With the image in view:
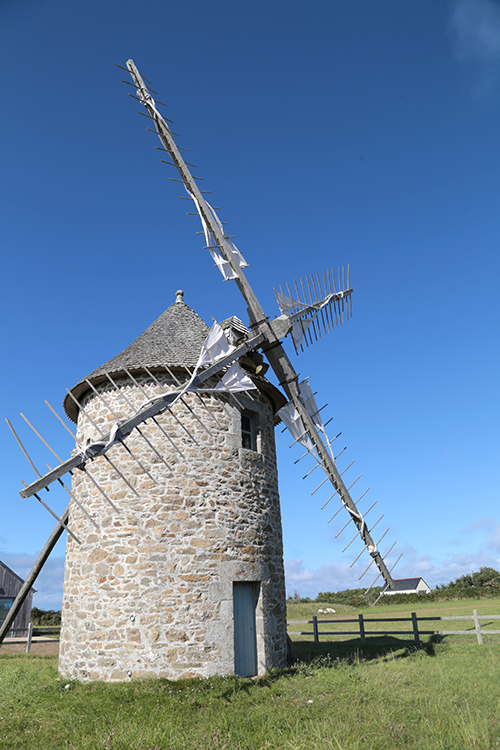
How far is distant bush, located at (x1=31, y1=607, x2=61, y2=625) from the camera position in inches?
1192

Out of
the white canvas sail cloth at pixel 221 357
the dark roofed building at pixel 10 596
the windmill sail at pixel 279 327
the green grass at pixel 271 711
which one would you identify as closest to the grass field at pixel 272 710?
the green grass at pixel 271 711

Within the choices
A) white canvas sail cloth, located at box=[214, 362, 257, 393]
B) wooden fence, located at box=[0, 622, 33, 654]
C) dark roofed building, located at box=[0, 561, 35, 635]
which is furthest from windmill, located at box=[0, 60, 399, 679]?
dark roofed building, located at box=[0, 561, 35, 635]

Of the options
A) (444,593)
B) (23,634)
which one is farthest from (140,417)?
(444,593)

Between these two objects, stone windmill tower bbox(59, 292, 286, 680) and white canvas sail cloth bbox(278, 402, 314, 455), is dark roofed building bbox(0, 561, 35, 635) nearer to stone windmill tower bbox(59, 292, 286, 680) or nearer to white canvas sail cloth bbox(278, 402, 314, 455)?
stone windmill tower bbox(59, 292, 286, 680)

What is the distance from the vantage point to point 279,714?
6840 mm

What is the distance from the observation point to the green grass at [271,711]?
5.73 metres

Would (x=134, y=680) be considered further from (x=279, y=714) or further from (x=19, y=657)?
(x=19, y=657)

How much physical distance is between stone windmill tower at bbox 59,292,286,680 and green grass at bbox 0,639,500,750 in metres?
0.57

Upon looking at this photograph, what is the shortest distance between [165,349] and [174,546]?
446 centimetres

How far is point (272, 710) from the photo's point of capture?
7113 millimetres

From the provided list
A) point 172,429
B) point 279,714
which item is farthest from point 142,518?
point 279,714

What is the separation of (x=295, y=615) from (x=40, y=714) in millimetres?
22478

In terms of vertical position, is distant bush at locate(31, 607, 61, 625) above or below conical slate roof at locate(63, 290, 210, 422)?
below

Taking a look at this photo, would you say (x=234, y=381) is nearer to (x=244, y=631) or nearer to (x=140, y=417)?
(x=140, y=417)
